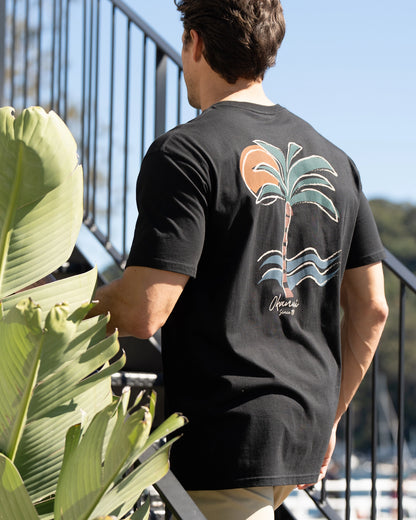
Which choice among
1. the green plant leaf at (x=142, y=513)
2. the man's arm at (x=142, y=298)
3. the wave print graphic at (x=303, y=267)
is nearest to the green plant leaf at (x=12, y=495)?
the green plant leaf at (x=142, y=513)

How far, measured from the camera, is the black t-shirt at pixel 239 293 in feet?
5.21

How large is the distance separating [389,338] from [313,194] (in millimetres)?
74824

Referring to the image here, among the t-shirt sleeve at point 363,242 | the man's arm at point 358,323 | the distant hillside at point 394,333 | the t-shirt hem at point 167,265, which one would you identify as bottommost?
the distant hillside at point 394,333

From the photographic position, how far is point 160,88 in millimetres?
3535

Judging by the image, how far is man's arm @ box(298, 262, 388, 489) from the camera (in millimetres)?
1979

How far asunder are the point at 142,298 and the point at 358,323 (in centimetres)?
69

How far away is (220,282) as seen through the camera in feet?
5.39

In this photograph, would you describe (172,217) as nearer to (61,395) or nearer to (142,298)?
(142,298)

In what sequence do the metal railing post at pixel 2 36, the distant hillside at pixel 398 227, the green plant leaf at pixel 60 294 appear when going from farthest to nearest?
the distant hillside at pixel 398 227 → the metal railing post at pixel 2 36 → the green plant leaf at pixel 60 294

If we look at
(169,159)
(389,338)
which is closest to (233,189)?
(169,159)

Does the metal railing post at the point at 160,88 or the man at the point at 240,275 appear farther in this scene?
the metal railing post at the point at 160,88

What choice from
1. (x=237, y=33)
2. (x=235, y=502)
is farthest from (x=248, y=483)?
(x=237, y=33)

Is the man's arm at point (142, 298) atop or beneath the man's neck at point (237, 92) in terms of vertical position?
beneath

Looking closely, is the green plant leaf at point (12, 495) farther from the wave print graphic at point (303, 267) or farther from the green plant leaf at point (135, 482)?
the wave print graphic at point (303, 267)
